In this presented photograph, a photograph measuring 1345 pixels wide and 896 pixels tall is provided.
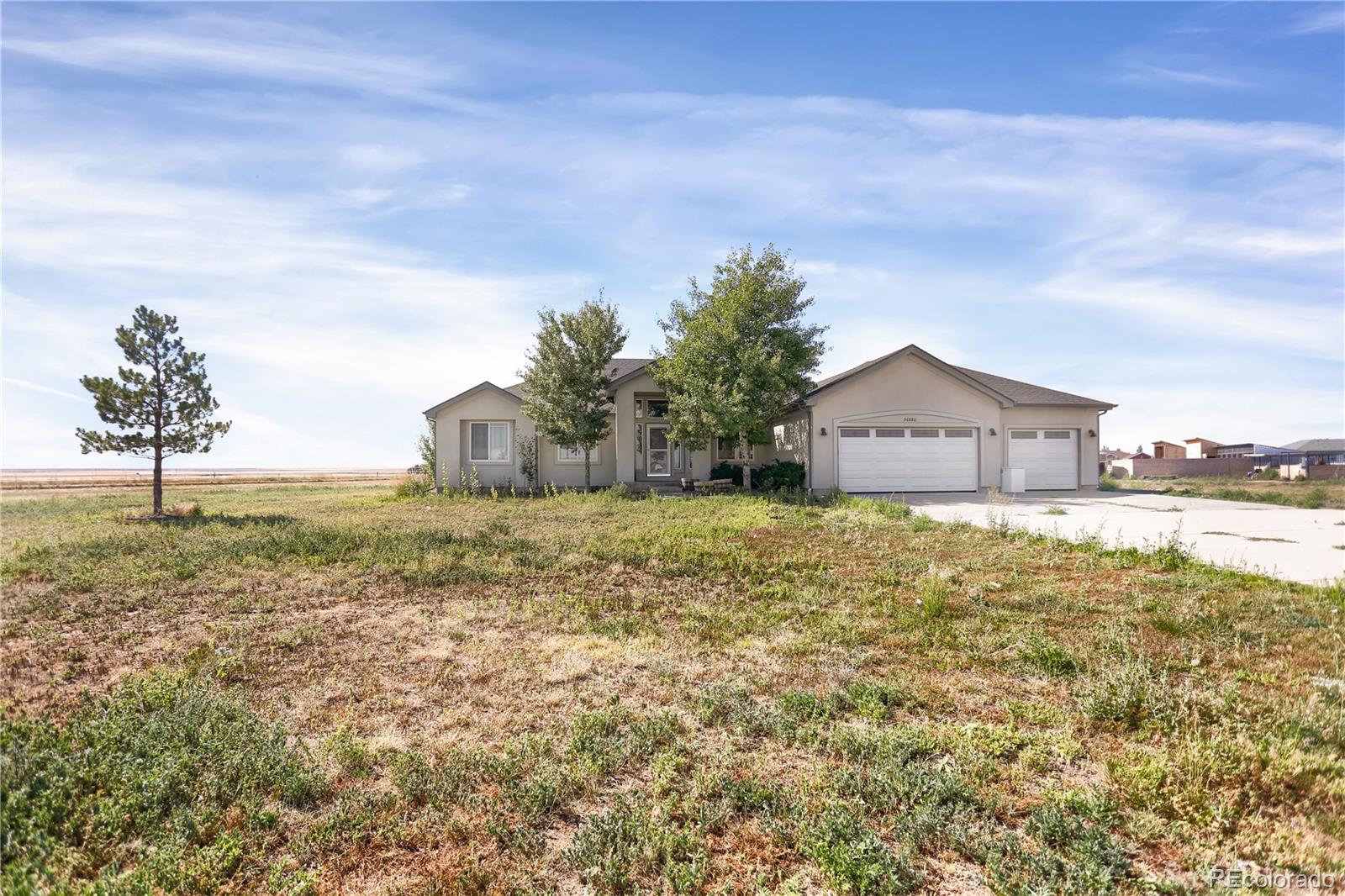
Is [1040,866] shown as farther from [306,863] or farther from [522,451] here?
[522,451]

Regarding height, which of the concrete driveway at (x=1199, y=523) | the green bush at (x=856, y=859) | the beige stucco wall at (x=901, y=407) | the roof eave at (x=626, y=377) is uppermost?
the roof eave at (x=626, y=377)

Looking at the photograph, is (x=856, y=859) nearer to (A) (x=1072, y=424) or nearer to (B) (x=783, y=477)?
(B) (x=783, y=477)

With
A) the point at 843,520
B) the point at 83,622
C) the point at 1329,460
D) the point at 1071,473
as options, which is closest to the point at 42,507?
the point at 83,622

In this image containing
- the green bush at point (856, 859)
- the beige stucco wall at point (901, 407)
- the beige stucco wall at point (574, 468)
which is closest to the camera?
the green bush at point (856, 859)

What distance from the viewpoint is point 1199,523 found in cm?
1287

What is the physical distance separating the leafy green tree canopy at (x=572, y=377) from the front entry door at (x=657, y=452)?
228 centimetres

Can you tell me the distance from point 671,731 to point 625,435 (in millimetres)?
18973

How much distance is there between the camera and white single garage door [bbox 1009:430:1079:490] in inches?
834

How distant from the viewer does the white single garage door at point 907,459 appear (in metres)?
20.2

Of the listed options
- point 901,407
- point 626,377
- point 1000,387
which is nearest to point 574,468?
point 626,377

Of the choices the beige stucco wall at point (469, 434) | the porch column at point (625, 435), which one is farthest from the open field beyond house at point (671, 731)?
the beige stucco wall at point (469, 434)

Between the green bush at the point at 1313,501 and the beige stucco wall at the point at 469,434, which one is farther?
the beige stucco wall at the point at 469,434

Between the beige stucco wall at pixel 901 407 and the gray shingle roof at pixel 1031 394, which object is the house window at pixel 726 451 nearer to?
the beige stucco wall at pixel 901 407

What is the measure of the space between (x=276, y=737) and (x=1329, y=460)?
69639 millimetres
